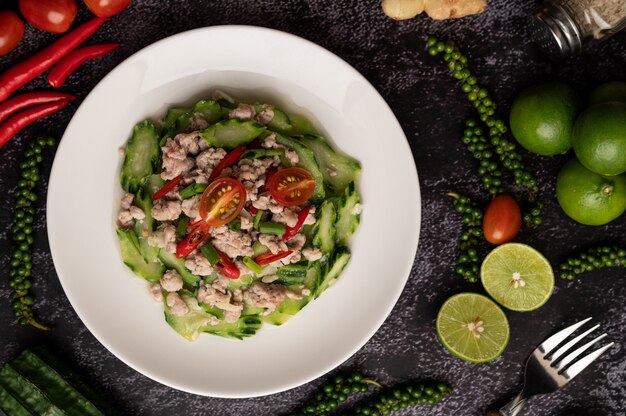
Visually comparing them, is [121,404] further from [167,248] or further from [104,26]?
[104,26]

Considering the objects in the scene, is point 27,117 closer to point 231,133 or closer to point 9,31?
point 9,31

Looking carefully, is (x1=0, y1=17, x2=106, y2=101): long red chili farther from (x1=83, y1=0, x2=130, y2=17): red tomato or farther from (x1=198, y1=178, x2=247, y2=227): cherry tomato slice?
(x1=198, y1=178, x2=247, y2=227): cherry tomato slice

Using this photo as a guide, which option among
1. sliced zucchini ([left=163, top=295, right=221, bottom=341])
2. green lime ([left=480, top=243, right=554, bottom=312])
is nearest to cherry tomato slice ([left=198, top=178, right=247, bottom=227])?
sliced zucchini ([left=163, top=295, right=221, bottom=341])

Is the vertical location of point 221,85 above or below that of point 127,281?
above

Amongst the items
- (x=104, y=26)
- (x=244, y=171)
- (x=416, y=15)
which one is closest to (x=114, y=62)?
(x=104, y=26)

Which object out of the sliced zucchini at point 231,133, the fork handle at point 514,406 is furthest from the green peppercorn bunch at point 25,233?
the fork handle at point 514,406
